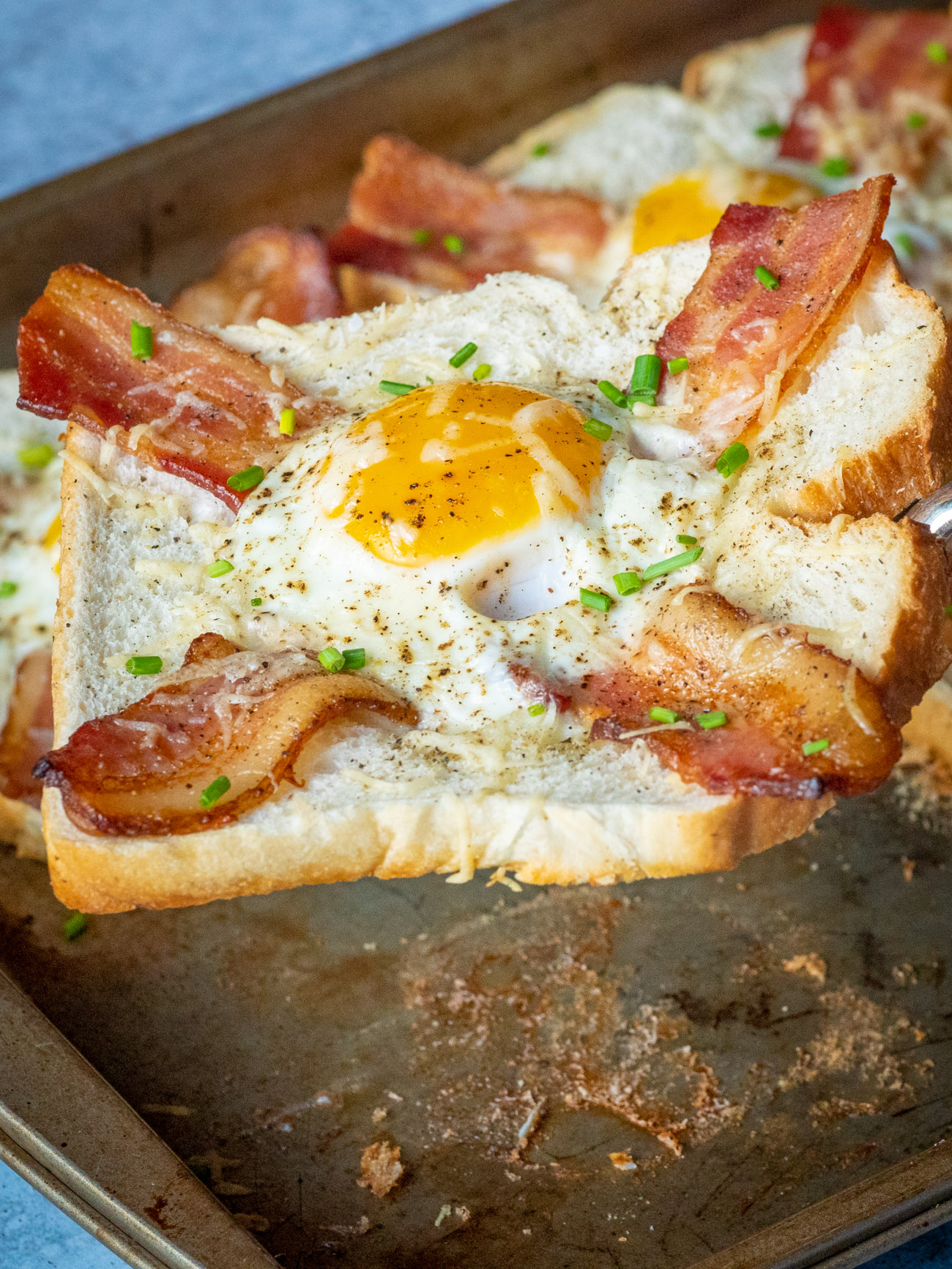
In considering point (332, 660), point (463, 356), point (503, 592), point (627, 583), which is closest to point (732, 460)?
point (627, 583)

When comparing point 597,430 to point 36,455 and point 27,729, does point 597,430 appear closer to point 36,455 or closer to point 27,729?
point 27,729

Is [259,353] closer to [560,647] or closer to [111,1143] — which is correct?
[560,647]

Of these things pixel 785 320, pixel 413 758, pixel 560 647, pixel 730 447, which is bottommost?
pixel 413 758

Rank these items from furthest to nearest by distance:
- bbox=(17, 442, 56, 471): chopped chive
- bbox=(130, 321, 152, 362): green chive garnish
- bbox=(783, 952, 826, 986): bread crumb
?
bbox=(17, 442, 56, 471): chopped chive, bbox=(130, 321, 152, 362): green chive garnish, bbox=(783, 952, 826, 986): bread crumb

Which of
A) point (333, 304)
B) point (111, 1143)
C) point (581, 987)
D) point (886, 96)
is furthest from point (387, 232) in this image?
point (111, 1143)

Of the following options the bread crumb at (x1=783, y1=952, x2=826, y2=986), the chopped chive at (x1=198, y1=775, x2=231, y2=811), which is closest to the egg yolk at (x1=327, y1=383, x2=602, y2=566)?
the chopped chive at (x1=198, y1=775, x2=231, y2=811)

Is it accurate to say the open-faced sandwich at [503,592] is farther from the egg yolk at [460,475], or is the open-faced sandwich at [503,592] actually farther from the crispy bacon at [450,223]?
the crispy bacon at [450,223]

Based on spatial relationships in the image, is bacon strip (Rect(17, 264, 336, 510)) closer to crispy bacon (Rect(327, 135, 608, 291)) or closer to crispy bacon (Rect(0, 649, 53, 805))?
crispy bacon (Rect(0, 649, 53, 805))
